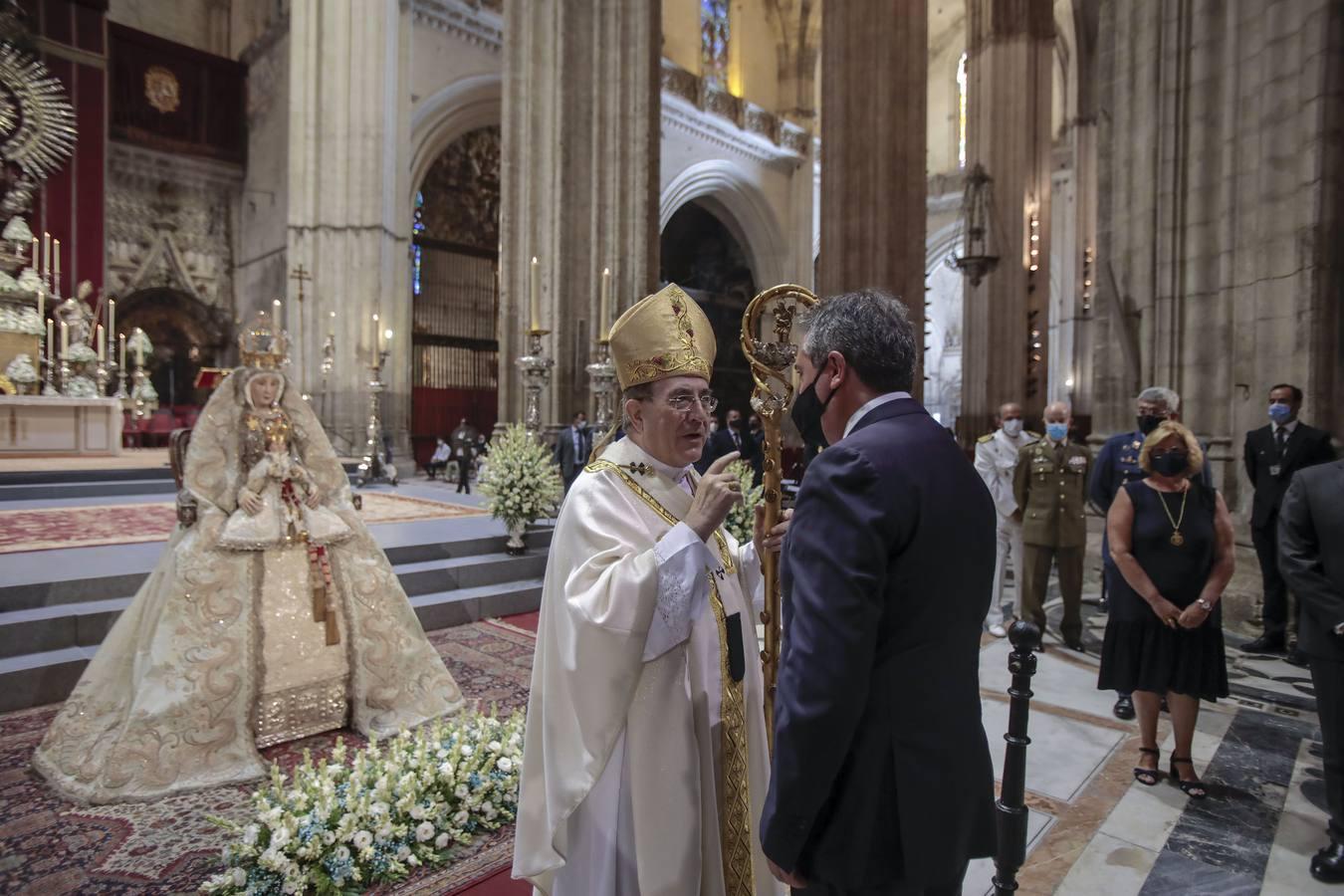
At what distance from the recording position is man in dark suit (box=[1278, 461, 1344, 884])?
282 cm

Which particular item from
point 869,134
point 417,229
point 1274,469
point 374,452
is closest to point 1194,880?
point 1274,469

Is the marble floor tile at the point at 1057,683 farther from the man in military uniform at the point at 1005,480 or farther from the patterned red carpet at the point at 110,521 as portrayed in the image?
the patterned red carpet at the point at 110,521

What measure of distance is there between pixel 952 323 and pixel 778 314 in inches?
1147

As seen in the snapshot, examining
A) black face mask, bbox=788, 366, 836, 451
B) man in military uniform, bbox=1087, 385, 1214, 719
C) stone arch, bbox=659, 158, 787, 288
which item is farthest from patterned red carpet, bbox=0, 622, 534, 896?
stone arch, bbox=659, 158, 787, 288

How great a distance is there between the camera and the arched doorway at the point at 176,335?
17969 mm

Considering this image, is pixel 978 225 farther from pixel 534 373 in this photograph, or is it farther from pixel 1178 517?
pixel 1178 517

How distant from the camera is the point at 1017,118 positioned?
1412cm

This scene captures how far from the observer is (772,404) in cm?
208

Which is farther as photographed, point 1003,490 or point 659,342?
point 1003,490

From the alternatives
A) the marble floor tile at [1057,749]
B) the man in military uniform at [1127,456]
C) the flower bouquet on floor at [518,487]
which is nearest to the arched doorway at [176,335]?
the flower bouquet on floor at [518,487]

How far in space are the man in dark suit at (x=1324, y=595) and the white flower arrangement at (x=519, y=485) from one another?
5.48m

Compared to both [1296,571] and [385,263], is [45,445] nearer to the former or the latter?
[385,263]

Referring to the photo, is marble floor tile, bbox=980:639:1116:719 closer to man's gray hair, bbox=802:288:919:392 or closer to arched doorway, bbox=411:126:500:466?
man's gray hair, bbox=802:288:919:392

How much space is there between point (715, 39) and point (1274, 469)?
69.7 feet
